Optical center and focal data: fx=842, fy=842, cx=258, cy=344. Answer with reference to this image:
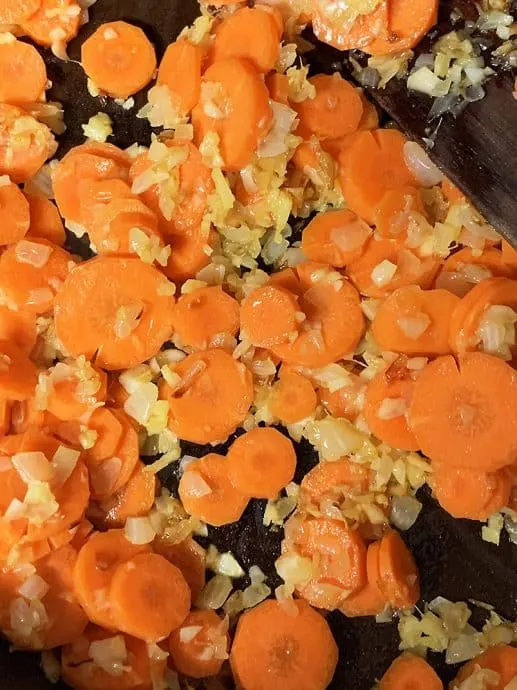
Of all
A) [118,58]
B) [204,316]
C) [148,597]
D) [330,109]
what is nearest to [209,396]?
[204,316]

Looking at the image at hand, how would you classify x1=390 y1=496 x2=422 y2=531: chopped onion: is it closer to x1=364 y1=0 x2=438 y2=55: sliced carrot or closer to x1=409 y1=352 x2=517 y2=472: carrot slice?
x1=409 y1=352 x2=517 y2=472: carrot slice

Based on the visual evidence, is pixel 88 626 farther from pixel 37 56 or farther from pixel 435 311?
pixel 37 56

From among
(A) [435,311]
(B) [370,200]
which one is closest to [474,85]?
(B) [370,200]

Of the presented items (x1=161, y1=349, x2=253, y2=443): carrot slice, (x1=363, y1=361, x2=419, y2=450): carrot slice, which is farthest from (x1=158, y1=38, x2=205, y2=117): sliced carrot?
(x1=363, y1=361, x2=419, y2=450): carrot slice

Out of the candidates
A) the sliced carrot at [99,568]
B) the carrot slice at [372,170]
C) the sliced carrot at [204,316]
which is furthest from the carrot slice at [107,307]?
the carrot slice at [372,170]

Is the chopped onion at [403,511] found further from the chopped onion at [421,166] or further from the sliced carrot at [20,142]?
the sliced carrot at [20,142]
